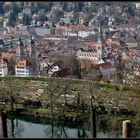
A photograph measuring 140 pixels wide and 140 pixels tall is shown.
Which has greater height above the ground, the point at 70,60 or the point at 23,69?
the point at 70,60

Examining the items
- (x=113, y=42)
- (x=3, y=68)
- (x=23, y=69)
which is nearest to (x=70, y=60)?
(x=23, y=69)

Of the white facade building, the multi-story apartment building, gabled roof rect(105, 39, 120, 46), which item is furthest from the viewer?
gabled roof rect(105, 39, 120, 46)

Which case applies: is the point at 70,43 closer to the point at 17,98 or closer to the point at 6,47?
the point at 6,47

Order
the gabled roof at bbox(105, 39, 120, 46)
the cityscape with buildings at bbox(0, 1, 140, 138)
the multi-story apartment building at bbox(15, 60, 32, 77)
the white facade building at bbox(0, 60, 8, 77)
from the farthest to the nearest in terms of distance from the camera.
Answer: the gabled roof at bbox(105, 39, 120, 46) → the multi-story apartment building at bbox(15, 60, 32, 77) → the white facade building at bbox(0, 60, 8, 77) → the cityscape with buildings at bbox(0, 1, 140, 138)

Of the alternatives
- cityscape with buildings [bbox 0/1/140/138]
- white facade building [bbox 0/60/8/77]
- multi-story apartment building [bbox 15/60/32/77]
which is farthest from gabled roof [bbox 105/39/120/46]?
white facade building [bbox 0/60/8/77]

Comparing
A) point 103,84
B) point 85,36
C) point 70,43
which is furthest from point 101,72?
point 85,36

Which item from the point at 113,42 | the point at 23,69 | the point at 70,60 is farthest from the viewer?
the point at 113,42

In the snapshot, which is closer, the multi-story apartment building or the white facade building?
the white facade building

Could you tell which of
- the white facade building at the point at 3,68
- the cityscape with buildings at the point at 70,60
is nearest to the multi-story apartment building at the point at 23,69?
the cityscape with buildings at the point at 70,60

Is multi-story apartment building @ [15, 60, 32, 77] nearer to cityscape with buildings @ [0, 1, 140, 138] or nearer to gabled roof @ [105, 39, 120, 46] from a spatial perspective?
cityscape with buildings @ [0, 1, 140, 138]

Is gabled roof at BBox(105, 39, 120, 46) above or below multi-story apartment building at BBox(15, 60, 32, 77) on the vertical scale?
above

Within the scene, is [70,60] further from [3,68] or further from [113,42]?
[113,42]
